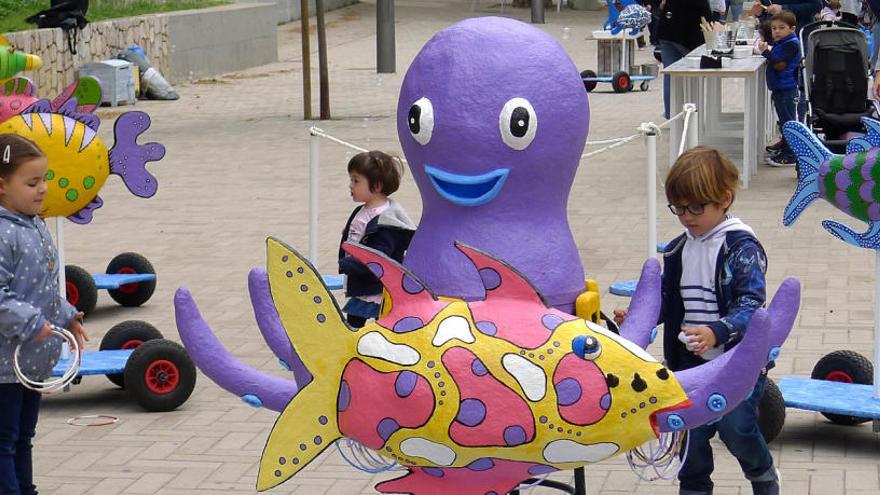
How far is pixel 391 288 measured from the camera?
389 cm

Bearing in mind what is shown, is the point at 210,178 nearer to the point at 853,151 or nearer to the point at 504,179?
the point at 853,151

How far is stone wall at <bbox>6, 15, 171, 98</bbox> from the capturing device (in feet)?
54.9

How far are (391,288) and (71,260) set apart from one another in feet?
20.6

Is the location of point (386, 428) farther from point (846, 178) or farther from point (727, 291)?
point (846, 178)

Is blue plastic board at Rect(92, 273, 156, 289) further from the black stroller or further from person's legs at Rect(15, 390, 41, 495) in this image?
the black stroller

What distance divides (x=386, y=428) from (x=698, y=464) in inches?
57.3

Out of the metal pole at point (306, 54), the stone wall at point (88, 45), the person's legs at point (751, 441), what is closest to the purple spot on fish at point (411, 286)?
the person's legs at point (751, 441)

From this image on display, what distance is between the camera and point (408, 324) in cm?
382

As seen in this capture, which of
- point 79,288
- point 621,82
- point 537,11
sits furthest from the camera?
point 537,11

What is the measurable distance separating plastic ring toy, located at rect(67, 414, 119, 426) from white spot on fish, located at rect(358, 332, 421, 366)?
9.53 ft

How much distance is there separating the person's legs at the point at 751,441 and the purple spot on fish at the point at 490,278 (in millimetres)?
1123

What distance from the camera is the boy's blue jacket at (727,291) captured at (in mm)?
4281

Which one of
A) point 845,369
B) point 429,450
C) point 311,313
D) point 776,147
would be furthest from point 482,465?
point 776,147

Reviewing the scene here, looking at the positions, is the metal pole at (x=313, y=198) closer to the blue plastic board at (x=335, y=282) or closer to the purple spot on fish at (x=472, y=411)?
the blue plastic board at (x=335, y=282)
